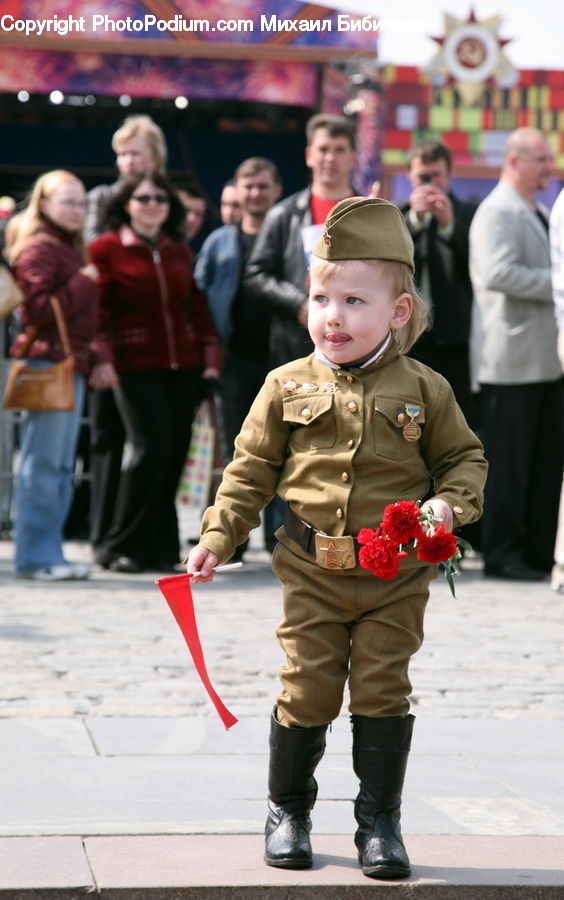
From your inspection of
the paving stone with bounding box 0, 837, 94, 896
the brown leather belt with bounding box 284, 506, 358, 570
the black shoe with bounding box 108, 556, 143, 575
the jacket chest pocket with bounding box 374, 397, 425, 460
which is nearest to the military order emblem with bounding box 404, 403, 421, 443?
the jacket chest pocket with bounding box 374, 397, 425, 460

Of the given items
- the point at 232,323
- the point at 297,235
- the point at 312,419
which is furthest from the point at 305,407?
the point at 232,323

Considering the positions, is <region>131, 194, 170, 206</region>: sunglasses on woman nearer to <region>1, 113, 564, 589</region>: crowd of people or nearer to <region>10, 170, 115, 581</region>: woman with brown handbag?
<region>1, 113, 564, 589</region>: crowd of people

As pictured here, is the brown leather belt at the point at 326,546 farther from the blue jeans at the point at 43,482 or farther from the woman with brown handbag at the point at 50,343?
the blue jeans at the point at 43,482

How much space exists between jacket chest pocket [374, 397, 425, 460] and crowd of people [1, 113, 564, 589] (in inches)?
173

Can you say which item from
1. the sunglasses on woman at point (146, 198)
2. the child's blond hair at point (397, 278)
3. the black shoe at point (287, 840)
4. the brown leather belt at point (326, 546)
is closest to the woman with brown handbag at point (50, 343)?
the sunglasses on woman at point (146, 198)

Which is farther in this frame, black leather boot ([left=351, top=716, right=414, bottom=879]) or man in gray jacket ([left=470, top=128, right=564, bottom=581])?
man in gray jacket ([left=470, top=128, right=564, bottom=581])

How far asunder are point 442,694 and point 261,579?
3220mm

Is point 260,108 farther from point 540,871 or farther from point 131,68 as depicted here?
point 540,871

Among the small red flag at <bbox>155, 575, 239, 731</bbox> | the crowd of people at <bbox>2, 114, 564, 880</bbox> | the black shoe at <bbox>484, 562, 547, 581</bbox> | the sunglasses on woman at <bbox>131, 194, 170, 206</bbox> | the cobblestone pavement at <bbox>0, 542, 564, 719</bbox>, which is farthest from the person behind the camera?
the black shoe at <bbox>484, 562, 547, 581</bbox>

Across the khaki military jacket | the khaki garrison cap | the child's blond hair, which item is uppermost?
the khaki garrison cap

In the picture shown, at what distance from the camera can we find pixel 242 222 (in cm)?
948

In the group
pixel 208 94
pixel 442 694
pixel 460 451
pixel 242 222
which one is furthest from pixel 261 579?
pixel 208 94

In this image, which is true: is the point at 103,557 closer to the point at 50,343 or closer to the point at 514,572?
the point at 50,343

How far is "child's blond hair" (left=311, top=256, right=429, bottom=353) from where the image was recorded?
3.60 metres
